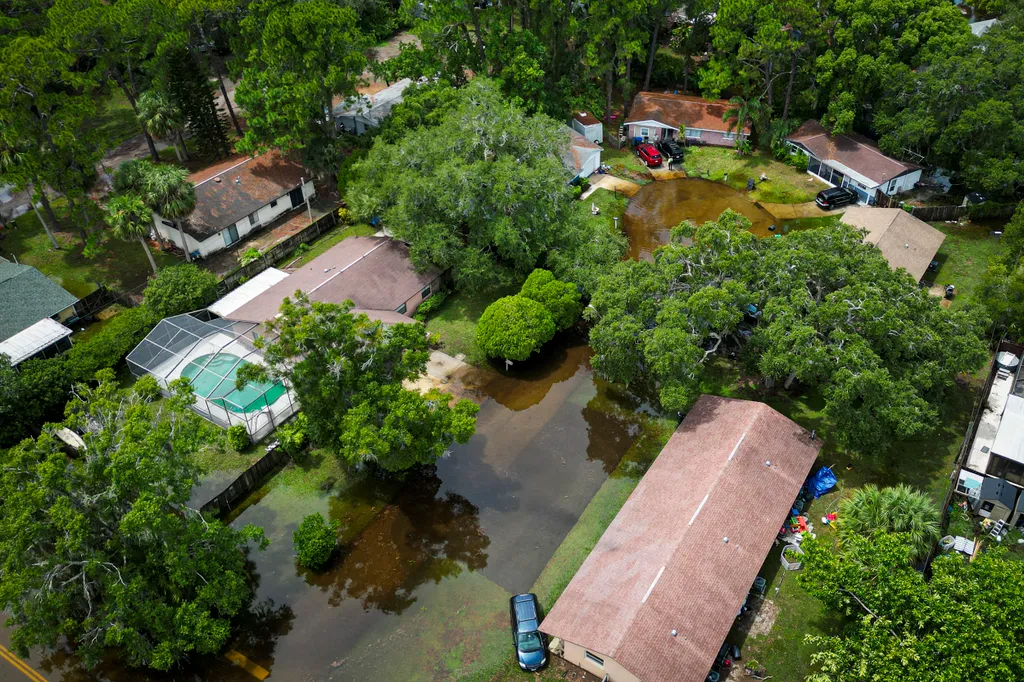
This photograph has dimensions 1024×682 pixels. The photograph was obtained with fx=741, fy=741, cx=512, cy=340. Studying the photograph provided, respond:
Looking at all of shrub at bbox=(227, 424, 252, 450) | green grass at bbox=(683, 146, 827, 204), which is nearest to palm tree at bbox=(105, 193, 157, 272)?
shrub at bbox=(227, 424, 252, 450)

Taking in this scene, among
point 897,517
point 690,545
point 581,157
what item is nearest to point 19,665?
point 690,545

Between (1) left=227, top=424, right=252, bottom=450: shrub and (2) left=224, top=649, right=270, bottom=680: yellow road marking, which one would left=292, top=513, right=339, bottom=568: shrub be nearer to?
(2) left=224, top=649, right=270, bottom=680: yellow road marking

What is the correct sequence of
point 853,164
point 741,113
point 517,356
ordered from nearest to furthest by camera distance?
point 517,356 < point 853,164 < point 741,113

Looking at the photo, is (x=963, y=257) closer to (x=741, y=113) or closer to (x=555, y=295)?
(x=741, y=113)

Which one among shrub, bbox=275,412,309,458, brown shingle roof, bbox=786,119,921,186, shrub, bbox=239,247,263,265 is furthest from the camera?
brown shingle roof, bbox=786,119,921,186

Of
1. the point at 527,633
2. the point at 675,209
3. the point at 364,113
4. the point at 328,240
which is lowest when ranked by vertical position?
the point at 527,633

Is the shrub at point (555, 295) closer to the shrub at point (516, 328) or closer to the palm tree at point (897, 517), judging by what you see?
the shrub at point (516, 328)

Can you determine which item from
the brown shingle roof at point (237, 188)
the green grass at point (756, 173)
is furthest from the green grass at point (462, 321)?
the green grass at point (756, 173)
